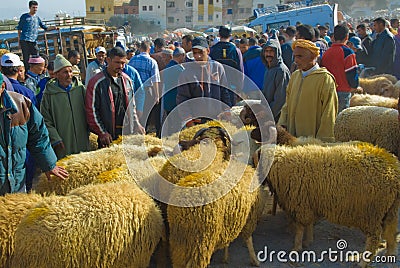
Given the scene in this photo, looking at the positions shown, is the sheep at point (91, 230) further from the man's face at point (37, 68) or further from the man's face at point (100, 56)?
the man's face at point (100, 56)

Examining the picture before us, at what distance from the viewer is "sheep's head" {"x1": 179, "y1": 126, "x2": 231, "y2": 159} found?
371cm

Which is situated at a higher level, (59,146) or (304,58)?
(304,58)

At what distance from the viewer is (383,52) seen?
343 inches

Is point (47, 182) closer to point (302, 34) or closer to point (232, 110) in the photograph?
point (232, 110)

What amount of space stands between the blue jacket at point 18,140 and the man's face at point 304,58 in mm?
2545

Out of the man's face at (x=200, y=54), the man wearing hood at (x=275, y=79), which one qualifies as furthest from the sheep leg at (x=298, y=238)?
the man's face at (x=200, y=54)

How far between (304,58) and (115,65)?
79.1 inches

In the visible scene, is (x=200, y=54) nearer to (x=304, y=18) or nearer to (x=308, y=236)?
(x=308, y=236)

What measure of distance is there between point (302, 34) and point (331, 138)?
2269 mm

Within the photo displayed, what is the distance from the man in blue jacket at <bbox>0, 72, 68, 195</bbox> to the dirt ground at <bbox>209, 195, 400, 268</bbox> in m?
1.77

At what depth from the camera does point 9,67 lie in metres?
4.21

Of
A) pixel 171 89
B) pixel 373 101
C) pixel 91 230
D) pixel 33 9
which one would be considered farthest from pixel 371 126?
pixel 33 9

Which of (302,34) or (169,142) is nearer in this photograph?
(169,142)

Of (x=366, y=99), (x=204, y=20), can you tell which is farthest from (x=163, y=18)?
(x=366, y=99)
